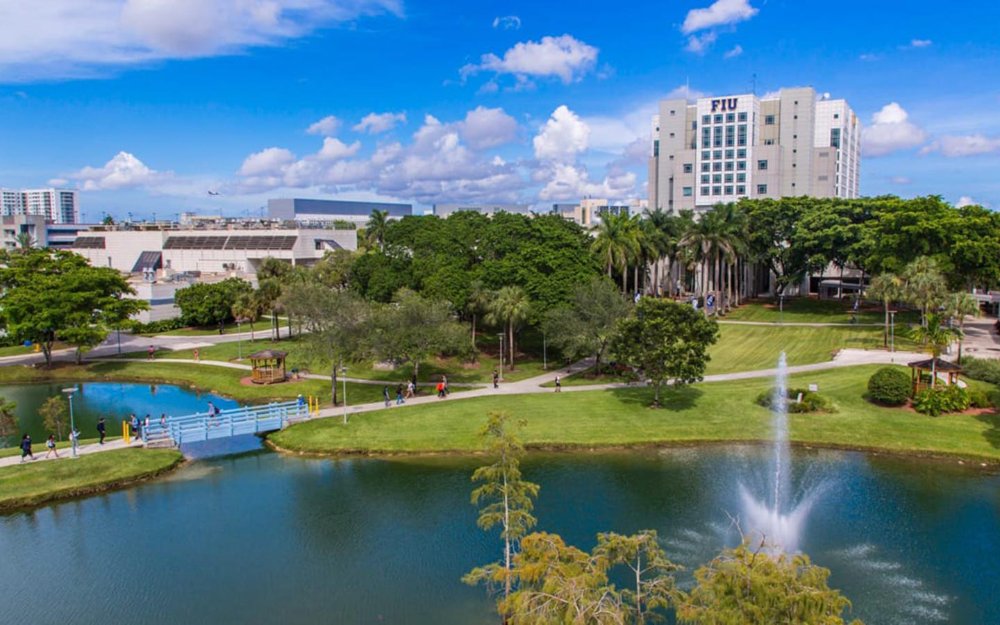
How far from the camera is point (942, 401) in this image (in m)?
46.6

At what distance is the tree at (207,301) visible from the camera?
9119cm

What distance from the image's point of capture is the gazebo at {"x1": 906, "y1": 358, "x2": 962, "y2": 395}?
157 feet

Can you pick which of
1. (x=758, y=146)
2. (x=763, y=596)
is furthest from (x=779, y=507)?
(x=758, y=146)

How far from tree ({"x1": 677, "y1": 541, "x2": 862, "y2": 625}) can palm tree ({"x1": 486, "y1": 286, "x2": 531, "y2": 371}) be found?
42.4 metres

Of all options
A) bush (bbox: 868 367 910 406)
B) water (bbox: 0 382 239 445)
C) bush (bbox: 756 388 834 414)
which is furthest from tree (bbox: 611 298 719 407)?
water (bbox: 0 382 239 445)

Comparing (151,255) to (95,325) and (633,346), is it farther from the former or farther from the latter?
(633,346)

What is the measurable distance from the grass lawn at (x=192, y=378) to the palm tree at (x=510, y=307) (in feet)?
38.0

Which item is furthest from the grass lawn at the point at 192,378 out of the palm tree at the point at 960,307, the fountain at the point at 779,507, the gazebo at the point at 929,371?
the palm tree at the point at 960,307

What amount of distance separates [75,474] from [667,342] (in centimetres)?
3686

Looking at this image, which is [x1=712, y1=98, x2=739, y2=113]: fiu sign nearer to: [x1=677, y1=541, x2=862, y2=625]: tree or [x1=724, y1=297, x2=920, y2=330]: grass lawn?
[x1=724, y1=297, x2=920, y2=330]: grass lawn

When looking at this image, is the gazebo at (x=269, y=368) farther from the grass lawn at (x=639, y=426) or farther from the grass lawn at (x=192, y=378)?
the grass lawn at (x=639, y=426)

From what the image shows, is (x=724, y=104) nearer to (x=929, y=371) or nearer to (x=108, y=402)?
(x=929, y=371)

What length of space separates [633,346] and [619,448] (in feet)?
29.4

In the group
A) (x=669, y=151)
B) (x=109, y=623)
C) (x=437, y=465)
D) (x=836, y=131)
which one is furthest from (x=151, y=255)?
(x=836, y=131)
